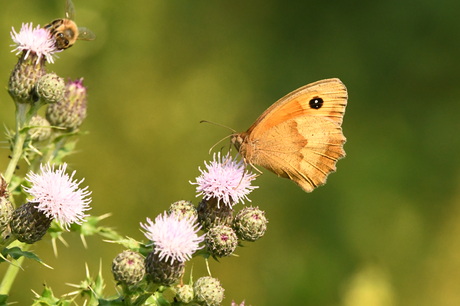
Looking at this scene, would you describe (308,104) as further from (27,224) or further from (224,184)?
(27,224)

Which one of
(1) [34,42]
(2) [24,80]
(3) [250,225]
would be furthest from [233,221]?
(1) [34,42]

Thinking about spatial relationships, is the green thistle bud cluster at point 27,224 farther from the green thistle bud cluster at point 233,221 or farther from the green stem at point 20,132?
the green thistle bud cluster at point 233,221

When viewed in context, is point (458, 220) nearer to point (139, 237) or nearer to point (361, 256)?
point (361, 256)

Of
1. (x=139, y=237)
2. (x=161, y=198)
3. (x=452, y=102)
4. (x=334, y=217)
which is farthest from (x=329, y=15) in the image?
(x=139, y=237)

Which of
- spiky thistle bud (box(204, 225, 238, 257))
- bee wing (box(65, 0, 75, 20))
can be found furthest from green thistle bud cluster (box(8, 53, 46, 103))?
spiky thistle bud (box(204, 225, 238, 257))

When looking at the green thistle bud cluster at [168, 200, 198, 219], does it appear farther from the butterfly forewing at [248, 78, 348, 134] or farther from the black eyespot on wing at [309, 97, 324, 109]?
the black eyespot on wing at [309, 97, 324, 109]
